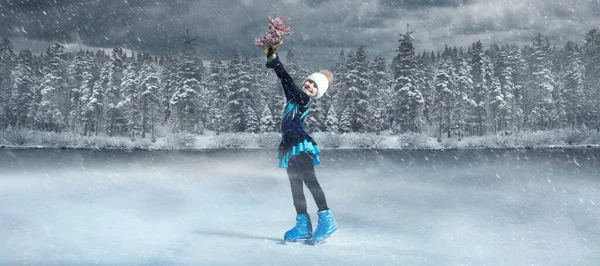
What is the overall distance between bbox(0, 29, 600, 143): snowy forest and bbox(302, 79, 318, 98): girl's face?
36009mm

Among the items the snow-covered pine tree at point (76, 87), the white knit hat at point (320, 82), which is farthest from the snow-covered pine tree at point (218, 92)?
the white knit hat at point (320, 82)

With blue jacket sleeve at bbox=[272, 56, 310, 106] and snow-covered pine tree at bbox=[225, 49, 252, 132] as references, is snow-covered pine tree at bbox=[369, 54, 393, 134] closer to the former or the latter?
snow-covered pine tree at bbox=[225, 49, 252, 132]

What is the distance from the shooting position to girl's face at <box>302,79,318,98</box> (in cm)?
539

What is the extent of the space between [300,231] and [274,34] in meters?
2.30

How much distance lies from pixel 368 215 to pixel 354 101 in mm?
38935

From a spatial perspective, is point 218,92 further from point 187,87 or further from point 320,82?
point 320,82

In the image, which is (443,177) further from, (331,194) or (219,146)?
(219,146)

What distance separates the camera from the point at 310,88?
17.7 ft

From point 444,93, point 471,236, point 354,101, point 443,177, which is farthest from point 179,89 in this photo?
point 471,236

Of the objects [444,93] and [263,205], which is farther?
[444,93]

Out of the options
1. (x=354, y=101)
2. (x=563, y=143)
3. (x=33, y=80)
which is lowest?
(x=563, y=143)

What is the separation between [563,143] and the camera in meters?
36.4

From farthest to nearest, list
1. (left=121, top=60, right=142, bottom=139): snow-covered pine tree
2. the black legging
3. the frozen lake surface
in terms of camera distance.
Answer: (left=121, top=60, right=142, bottom=139): snow-covered pine tree, the black legging, the frozen lake surface

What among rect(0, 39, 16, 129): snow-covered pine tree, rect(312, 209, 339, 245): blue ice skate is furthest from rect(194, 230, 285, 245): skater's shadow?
rect(0, 39, 16, 129): snow-covered pine tree
